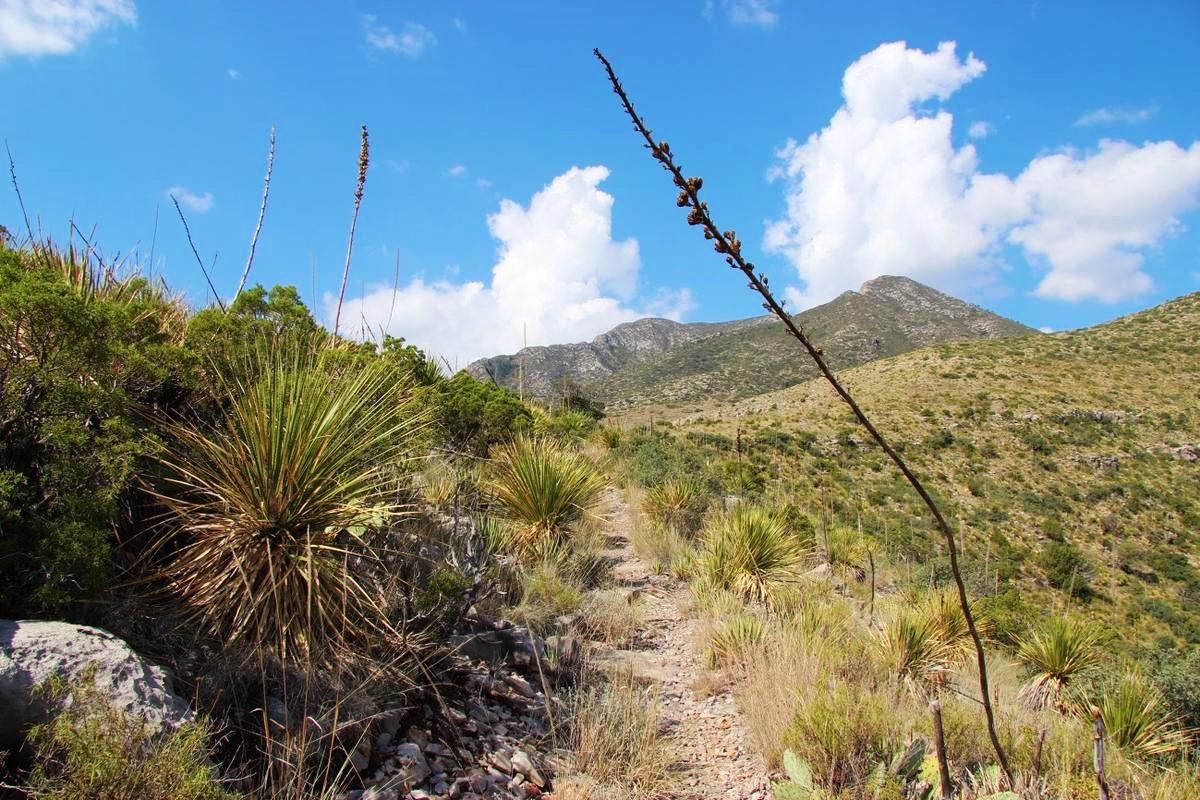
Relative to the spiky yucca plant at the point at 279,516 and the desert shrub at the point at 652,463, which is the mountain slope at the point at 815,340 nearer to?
the desert shrub at the point at 652,463

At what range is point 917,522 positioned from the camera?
103 ft

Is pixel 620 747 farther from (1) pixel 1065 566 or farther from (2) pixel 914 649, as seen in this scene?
(1) pixel 1065 566

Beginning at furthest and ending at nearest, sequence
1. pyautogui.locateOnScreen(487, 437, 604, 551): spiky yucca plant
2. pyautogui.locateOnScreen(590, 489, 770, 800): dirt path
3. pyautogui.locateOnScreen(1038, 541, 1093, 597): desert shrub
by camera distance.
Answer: pyautogui.locateOnScreen(1038, 541, 1093, 597): desert shrub
pyautogui.locateOnScreen(487, 437, 604, 551): spiky yucca plant
pyautogui.locateOnScreen(590, 489, 770, 800): dirt path

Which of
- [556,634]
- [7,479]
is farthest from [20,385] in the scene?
[556,634]

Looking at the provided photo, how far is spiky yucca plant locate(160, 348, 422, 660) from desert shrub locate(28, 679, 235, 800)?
3.07 ft

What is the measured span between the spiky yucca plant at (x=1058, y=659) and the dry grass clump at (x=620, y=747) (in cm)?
464

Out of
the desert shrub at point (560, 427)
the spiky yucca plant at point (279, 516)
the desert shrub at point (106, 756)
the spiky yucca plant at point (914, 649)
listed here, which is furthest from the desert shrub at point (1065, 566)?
the desert shrub at point (106, 756)

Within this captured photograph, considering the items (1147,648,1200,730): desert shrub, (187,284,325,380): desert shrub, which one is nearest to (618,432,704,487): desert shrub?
(1147,648,1200,730): desert shrub

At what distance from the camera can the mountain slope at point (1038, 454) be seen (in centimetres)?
2758

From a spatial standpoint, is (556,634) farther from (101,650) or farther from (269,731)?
(101,650)

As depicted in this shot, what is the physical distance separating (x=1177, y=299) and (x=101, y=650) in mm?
82686

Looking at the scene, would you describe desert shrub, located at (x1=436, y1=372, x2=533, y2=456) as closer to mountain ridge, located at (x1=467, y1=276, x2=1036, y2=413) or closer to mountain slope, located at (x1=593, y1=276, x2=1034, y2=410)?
mountain ridge, located at (x1=467, y1=276, x2=1036, y2=413)

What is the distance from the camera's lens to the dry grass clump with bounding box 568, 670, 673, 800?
3631 millimetres

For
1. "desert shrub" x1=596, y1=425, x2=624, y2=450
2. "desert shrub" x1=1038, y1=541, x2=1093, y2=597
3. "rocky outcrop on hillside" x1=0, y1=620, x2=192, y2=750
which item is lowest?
"desert shrub" x1=1038, y1=541, x2=1093, y2=597
